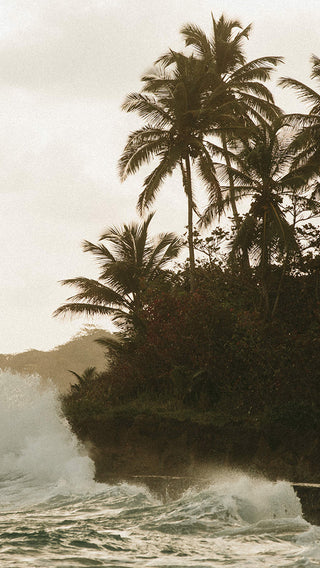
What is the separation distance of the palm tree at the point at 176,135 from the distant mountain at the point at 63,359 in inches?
2168

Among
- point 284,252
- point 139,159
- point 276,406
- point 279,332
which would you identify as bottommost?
point 276,406

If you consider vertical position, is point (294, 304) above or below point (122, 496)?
above

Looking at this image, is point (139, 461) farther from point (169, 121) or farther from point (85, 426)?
Result: point (169, 121)

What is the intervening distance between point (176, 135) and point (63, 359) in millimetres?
62602

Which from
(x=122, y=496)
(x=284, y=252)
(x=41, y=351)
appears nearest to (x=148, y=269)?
(x=284, y=252)

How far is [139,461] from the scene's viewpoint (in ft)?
61.7

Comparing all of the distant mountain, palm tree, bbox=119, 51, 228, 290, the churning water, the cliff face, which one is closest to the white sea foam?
the churning water

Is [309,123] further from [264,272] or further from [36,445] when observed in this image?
[36,445]

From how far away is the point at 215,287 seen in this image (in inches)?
908

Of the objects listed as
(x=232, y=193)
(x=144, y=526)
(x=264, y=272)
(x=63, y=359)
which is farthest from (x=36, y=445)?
(x=63, y=359)

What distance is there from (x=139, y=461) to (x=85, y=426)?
3.38 meters

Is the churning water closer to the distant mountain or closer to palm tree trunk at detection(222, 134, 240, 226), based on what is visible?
palm tree trunk at detection(222, 134, 240, 226)

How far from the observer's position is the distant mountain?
80.7m

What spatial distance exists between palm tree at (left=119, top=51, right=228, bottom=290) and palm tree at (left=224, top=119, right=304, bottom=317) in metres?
2.43
